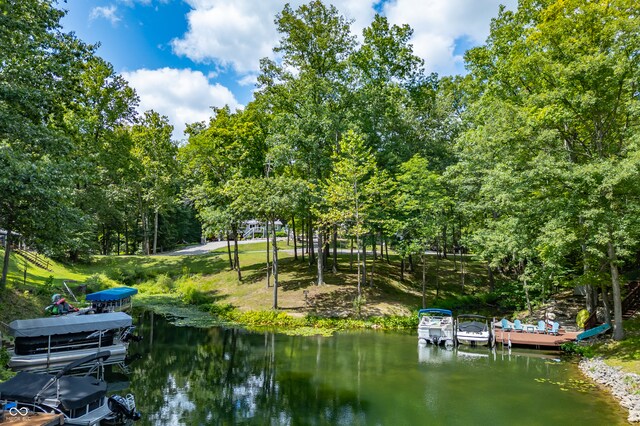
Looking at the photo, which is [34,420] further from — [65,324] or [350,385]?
[350,385]

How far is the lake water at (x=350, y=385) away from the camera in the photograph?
1388 cm

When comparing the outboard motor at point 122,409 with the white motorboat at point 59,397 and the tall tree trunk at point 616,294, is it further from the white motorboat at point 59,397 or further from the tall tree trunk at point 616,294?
the tall tree trunk at point 616,294

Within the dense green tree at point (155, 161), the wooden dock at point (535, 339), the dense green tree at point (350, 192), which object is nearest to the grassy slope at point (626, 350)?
the wooden dock at point (535, 339)

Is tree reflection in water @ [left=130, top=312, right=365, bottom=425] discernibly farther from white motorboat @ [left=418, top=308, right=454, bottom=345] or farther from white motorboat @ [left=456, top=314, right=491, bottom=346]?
white motorboat @ [left=456, top=314, right=491, bottom=346]

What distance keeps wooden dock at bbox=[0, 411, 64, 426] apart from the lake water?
2793mm

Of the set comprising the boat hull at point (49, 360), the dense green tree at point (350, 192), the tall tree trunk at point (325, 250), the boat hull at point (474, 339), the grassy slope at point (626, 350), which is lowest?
the boat hull at point (474, 339)

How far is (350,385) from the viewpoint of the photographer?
56.5ft

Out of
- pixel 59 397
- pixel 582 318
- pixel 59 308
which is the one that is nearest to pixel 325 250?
pixel 582 318

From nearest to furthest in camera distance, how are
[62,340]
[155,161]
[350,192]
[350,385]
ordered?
[350,385] → [62,340] → [350,192] → [155,161]

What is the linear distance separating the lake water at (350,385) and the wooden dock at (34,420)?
2793 millimetres

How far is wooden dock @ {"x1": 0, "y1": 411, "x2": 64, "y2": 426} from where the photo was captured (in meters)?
10.3

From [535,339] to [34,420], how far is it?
24.7m

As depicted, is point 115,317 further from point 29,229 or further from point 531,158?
point 531,158

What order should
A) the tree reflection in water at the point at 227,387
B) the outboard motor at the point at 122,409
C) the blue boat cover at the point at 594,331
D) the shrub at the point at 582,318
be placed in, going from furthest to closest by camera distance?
the shrub at the point at 582,318, the blue boat cover at the point at 594,331, the tree reflection in water at the point at 227,387, the outboard motor at the point at 122,409
